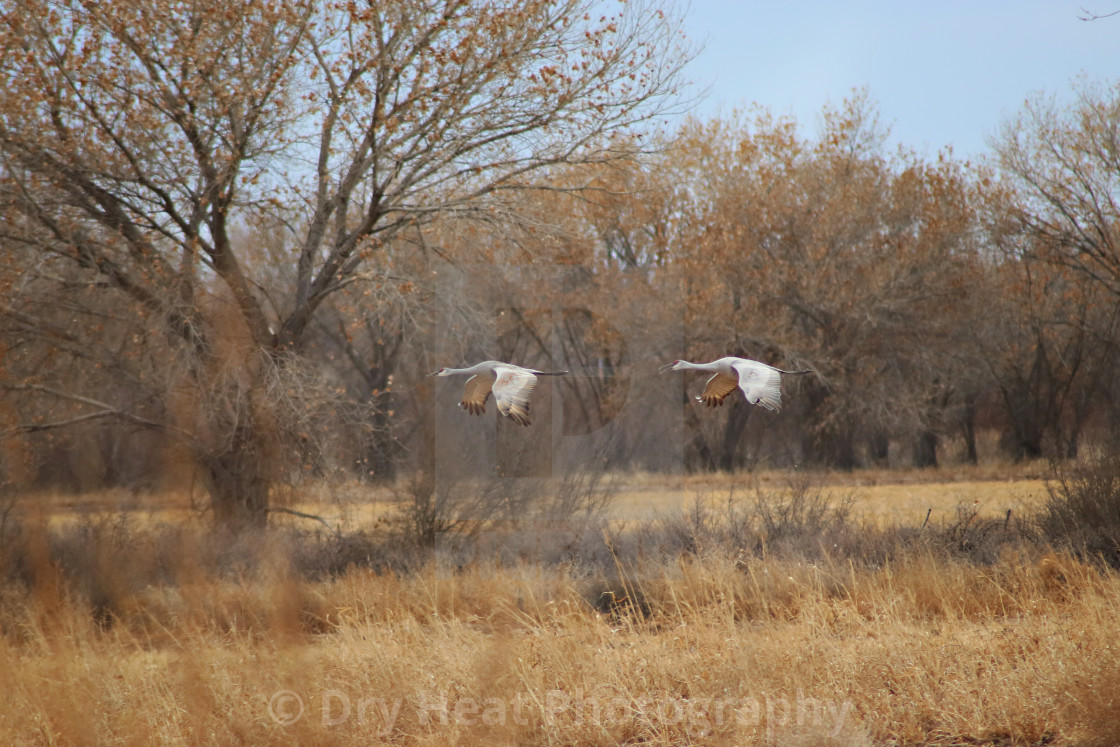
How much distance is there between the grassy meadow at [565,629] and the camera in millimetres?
5477

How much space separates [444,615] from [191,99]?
6597mm

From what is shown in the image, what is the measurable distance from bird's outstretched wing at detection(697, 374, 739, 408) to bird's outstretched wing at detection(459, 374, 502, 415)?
0.82 meters

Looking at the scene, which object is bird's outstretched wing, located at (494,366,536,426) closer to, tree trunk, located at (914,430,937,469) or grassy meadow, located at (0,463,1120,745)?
grassy meadow, located at (0,463,1120,745)

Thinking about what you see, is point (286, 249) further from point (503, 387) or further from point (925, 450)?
point (925, 450)

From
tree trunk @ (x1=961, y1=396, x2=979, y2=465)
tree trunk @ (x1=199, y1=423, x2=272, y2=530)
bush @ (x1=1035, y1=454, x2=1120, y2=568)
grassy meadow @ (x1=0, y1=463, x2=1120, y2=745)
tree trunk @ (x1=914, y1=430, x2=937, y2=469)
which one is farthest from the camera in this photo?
tree trunk @ (x1=961, y1=396, x2=979, y2=465)

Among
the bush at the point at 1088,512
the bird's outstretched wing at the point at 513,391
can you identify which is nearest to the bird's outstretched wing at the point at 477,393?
the bird's outstretched wing at the point at 513,391

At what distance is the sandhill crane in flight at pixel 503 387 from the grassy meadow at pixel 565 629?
2.68 meters

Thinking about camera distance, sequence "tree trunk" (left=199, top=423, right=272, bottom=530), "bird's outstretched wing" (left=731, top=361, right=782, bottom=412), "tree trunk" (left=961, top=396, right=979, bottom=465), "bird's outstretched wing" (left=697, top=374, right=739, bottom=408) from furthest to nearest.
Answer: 1. "tree trunk" (left=961, top=396, right=979, bottom=465)
2. "tree trunk" (left=199, top=423, right=272, bottom=530)
3. "bird's outstretched wing" (left=697, top=374, right=739, bottom=408)
4. "bird's outstretched wing" (left=731, top=361, right=782, bottom=412)

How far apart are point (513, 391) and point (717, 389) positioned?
0.78m

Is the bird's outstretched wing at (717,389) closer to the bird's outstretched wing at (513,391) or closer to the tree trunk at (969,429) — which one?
the bird's outstretched wing at (513,391)

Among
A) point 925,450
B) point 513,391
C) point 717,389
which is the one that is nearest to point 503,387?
point 513,391

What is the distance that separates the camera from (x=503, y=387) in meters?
3.28

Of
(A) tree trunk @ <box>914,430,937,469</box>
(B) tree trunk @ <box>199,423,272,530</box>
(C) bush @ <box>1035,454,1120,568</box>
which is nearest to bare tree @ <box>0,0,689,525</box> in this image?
(B) tree trunk @ <box>199,423,272,530</box>

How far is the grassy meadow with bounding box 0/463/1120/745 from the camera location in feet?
18.0
